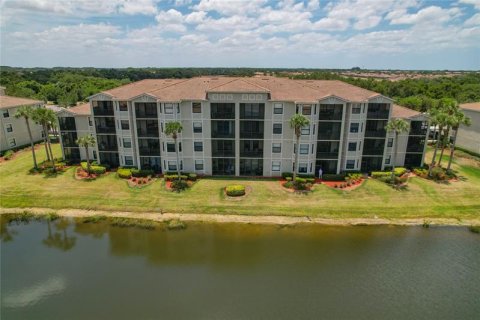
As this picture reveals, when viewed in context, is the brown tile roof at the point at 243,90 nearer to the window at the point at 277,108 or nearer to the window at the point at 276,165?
the window at the point at 277,108

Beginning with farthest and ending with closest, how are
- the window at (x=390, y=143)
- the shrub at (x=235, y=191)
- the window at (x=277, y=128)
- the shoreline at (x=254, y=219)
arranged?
the window at (x=390, y=143), the window at (x=277, y=128), the shrub at (x=235, y=191), the shoreline at (x=254, y=219)

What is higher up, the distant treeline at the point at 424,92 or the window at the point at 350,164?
the distant treeline at the point at 424,92

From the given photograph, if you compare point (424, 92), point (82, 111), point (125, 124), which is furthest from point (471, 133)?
point (82, 111)

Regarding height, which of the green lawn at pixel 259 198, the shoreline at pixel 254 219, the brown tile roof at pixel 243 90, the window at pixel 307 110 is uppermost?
the brown tile roof at pixel 243 90

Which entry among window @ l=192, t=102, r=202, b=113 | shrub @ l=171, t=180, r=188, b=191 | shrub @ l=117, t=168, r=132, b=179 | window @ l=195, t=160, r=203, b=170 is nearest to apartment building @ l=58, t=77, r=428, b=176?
window @ l=192, t=102, r=202, b=113

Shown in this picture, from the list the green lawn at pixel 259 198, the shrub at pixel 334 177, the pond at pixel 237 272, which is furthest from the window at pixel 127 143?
the shrub at pixel 334 177

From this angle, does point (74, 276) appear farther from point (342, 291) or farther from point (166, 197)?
point (342, 291)

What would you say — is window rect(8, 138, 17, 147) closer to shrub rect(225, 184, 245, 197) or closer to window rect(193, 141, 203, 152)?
window rect(193, 141, 203, 152)
